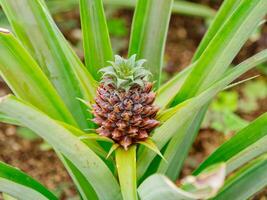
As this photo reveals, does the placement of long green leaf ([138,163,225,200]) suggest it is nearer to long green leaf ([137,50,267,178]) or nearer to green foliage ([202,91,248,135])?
long green leaf ([137,50,267,178])

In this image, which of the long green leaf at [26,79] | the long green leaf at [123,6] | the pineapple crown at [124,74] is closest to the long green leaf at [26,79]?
the long green leaf at [26,79]

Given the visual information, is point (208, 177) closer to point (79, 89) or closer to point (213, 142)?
point (79, 89)

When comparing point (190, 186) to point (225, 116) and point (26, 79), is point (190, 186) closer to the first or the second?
point (26, 79)

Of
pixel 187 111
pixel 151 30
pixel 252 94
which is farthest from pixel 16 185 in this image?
pixel 252 94

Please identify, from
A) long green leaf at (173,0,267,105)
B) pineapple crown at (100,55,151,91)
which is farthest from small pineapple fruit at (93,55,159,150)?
long green leaf at (173,0,267,105)

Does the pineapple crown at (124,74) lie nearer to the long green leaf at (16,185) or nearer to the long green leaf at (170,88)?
the long green leaf at (170,88)
